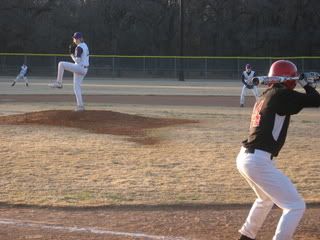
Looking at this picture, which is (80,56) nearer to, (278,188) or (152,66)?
(278,188)

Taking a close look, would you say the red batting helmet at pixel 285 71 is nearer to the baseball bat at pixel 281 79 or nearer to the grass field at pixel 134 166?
the baseball bat at pixel 281 79

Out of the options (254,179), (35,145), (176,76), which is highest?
(254,179)

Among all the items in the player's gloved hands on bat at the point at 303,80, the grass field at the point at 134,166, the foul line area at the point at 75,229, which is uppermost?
the player's gloved hands on bat at the point at 303,80

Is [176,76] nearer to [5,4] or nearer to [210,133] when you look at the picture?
[5,4]

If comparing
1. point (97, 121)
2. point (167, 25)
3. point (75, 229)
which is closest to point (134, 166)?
point (75, 229)

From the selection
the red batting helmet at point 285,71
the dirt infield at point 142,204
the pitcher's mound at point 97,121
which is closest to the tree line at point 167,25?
the pitcher's mound at point 97,121

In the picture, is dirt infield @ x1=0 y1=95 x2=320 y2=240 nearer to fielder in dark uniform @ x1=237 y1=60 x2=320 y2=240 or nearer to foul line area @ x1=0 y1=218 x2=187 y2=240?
foul line area @ x1=0 y1=218 x2=187 y2=240

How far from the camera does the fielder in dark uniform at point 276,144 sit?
17.3ft

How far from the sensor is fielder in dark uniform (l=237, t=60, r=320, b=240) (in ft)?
17.3

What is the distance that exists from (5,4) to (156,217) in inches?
2383

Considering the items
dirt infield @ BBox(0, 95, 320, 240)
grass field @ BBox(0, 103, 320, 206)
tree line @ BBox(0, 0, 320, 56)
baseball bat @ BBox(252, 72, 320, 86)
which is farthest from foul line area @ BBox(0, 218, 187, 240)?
tree line @ BBox(0, 0, 320, 56)

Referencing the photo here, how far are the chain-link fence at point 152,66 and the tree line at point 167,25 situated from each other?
31.6 feet

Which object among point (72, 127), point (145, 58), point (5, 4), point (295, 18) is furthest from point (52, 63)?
point (72, 127)

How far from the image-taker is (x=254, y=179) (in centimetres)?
543
